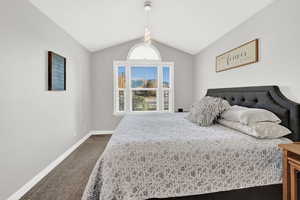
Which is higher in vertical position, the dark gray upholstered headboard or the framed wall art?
the framed wall art

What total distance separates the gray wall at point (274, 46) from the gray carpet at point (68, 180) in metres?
2.69

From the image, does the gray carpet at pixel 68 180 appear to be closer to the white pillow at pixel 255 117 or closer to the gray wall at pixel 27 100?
the gray wall at pixel 27 100

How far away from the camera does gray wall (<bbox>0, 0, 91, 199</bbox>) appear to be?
161 cm

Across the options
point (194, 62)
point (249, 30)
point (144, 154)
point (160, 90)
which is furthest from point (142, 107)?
point (144, 154)

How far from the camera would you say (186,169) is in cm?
124

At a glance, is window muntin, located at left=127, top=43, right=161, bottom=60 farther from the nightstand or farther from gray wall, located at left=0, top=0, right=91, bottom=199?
the nightstand

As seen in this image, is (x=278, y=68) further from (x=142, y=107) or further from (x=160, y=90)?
(x=142, y=107)

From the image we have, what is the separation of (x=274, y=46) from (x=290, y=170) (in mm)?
1454

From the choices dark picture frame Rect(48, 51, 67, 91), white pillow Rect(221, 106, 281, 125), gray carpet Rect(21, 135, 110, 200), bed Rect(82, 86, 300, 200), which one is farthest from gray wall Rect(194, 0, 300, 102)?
dark picture frame Rect(48, 51, 67, 91)

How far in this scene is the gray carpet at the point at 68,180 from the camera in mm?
A: 1823

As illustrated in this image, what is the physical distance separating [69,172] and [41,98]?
→ 1.14 m

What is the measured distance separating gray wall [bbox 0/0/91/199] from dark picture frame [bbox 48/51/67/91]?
0.26 feet

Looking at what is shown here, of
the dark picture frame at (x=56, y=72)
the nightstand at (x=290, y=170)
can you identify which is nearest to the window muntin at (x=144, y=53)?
the dark picture frame at (x=56, y=72)

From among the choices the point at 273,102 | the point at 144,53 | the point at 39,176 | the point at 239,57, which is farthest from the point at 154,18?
the point at 39,176
